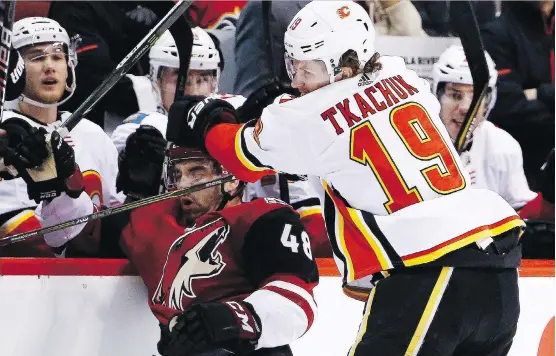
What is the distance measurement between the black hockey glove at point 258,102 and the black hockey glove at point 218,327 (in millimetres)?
942

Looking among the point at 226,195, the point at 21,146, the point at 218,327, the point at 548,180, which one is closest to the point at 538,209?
the point at 548,180

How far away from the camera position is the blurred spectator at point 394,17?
13.5 ft

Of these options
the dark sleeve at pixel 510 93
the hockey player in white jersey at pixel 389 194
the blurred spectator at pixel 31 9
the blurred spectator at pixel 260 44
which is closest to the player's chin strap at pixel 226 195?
the hockey player in white jersey at pixel 389 194

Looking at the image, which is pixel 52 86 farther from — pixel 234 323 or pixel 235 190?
pixel 234 323

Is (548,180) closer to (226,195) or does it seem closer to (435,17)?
(435,17)

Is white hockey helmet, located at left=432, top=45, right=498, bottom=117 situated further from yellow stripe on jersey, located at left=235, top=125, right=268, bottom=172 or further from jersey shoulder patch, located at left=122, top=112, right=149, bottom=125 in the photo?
yellow stripe on jersey, located at left=235, top=125, right=268, bottom=172

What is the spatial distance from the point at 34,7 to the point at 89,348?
4.88 feet

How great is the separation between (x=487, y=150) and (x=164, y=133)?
1.22 m

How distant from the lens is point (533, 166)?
169 inches

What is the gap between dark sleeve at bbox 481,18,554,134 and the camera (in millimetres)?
4199

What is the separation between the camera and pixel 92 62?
11.7ft

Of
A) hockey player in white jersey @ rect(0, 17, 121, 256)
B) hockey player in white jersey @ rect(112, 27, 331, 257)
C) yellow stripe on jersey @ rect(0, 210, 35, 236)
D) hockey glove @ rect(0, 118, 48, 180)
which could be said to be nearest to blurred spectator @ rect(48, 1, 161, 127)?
hockey player in white jersey @ rect(112, 27, 331, 257)

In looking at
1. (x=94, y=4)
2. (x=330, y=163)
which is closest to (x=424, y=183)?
(x=330, y=163)

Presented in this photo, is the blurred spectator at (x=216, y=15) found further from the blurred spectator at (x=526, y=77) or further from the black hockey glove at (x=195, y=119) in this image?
the black hockey glove at (x=195, y=119)
